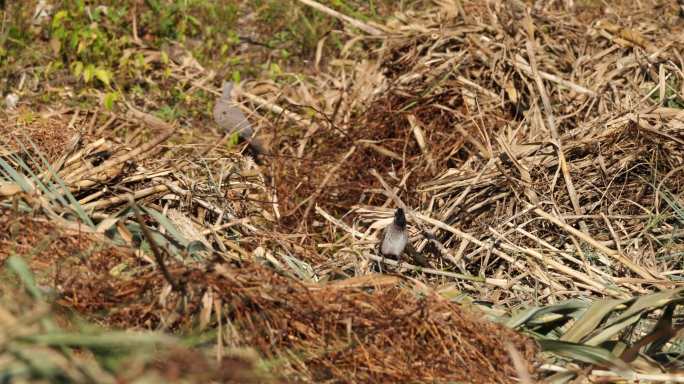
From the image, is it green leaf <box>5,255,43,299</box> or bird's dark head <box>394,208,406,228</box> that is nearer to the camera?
green leaf <box>5,255,43,299</box>

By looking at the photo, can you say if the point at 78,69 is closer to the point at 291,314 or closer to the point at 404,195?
the point at 404,195

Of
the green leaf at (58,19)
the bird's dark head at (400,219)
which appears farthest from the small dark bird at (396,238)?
the green leaf at (58,19)

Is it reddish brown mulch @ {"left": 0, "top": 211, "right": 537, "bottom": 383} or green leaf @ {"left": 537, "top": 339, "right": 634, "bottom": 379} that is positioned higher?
reddish brown mulch @ {"left": 0, "top": 211, "right": 537, "bottom": 383}

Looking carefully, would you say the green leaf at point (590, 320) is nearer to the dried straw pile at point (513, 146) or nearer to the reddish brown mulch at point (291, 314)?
the reddish brown mulch at point (291, 314)

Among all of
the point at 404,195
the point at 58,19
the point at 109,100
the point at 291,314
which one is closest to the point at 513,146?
the point at 404,195

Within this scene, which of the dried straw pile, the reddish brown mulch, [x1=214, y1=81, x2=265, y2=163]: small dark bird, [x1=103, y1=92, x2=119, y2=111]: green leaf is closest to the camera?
the reddish brown mulch

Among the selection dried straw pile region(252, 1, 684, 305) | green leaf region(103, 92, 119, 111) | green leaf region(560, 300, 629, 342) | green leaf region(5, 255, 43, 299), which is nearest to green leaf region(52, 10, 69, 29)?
green leaf region(103, 92, 119, 111)

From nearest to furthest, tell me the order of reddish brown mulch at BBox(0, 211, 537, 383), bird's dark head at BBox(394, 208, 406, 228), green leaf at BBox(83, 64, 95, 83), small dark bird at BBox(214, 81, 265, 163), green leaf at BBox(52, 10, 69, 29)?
1. reddish brown mulch at BBox(0, 211, 537, 383)
2. bird's dark head at BBox(394, 208, 406, 228)
3. small dark bird at BBox(214, 81, 265, 163)
4. green leaf at BBox(83, 64, 95, 83)
5. green leaf at BBox(52, 10, 69, 29)

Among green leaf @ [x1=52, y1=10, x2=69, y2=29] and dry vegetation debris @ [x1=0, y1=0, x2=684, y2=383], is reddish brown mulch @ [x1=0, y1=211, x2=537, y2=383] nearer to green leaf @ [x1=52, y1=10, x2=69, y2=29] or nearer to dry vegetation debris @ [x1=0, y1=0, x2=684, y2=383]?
dry vegetation debris @ [x1=0, y1=0, x2=684, y2=383]

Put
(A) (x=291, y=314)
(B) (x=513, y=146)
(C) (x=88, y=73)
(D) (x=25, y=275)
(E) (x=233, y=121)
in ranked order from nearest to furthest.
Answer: (D) (x=25, y=275), (A) (x=291, y=314), (B) (x=513, y=146), (E) (x=233, y=121), (C) (x=88, y=73)

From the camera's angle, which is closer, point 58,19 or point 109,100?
point 109,100

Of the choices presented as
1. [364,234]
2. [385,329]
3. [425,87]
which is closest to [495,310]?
[385,329]

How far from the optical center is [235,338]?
84.2 inches

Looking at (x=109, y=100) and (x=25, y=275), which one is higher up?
(x=25, y=275)
